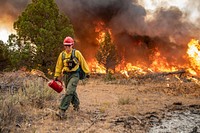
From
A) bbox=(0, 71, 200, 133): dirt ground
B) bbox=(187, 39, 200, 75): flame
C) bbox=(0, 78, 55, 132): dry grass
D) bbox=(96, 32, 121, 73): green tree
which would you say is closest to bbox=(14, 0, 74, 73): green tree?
bbox=(0, 78, 55, 132): dry grass

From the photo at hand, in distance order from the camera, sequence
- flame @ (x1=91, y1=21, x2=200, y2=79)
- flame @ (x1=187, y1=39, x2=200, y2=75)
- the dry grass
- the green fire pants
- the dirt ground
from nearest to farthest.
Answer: the dry grass
the dirt ground
the green fire pants
flame @ (x1=187, y1=39, x2=200, y2=75)
flame @ (x1=91, y1=21, x2=200, y2=79)

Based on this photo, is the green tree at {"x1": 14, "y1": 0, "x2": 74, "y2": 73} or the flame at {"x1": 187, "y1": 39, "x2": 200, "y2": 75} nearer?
the green tree at {"x1": 14, "y1": 0, "x2": 74, "y2": 73}

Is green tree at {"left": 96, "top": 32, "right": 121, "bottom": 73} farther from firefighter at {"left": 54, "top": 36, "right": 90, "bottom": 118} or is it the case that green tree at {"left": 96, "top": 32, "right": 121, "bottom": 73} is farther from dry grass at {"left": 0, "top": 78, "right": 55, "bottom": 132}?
firefighter at {"left": 54, "top": 36, "right": 90, "bottom": 118}

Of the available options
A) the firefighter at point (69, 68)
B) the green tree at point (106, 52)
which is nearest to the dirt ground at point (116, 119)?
the firefighter at point (69, 68)

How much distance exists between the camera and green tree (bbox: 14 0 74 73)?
17.5 m

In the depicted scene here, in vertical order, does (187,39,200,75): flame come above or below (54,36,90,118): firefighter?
above

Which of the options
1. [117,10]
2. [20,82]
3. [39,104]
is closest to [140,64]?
[117,10]

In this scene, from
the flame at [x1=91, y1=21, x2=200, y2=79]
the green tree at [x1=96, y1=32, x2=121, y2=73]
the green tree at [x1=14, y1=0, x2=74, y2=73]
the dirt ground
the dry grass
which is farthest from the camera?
the green tree at [x1=96, y1=32, x2=121, y2=73]

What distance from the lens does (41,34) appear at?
17297 millimetres

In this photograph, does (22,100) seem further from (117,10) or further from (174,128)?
(117,10)

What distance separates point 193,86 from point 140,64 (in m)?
20.9

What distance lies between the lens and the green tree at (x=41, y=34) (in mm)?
17469

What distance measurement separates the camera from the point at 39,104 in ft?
25.7

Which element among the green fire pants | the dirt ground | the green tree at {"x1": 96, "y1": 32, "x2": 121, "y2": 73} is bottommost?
the dirt ground
